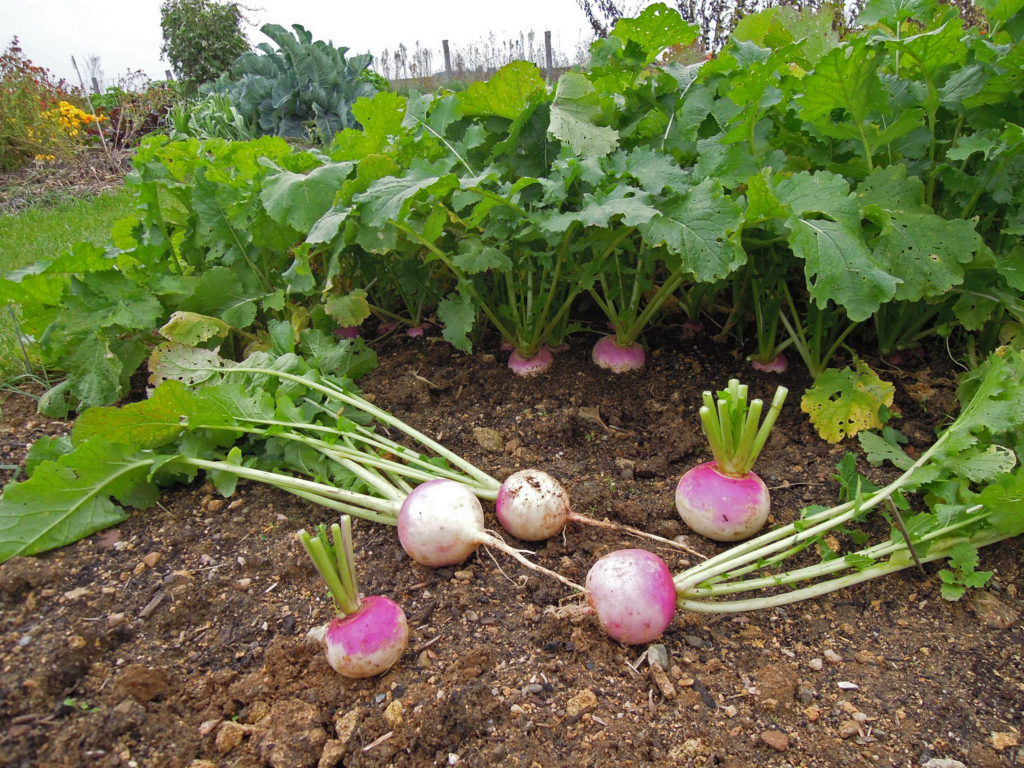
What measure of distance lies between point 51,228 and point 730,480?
5.52 m

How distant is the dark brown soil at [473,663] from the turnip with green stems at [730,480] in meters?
0.09

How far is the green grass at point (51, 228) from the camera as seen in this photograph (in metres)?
3.92

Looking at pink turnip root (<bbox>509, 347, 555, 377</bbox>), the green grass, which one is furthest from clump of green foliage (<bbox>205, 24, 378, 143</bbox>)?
pink turnip root (<bbox>509, 347, 555, 377</bbox>)

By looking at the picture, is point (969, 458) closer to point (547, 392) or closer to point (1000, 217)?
point (1000, 217)

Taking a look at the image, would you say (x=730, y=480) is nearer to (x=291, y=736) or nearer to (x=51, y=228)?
(x=291, y=736)

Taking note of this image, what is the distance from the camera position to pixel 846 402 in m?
1.96

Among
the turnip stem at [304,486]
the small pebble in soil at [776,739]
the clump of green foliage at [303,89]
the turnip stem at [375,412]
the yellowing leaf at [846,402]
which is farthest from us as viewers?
the clump of green foliage at [303,89]

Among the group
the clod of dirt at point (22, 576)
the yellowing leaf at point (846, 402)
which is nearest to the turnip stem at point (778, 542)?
the yellowing leaf at point (846, 402)

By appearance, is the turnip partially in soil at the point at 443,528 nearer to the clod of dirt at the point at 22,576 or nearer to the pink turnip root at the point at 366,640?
the pink turnip root at the point at 366,640

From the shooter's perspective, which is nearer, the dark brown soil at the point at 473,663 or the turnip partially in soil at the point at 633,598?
the dark brown soil at the point at 473,663

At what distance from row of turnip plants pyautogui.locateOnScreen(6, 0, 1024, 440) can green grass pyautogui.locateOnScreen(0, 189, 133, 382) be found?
1080 mm

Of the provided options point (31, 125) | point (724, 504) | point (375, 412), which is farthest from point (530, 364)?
point (31, 125)

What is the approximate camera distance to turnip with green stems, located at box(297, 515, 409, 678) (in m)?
1.25

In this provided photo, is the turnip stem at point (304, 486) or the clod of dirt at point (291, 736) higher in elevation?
the turnip stem at point (304, 486)
